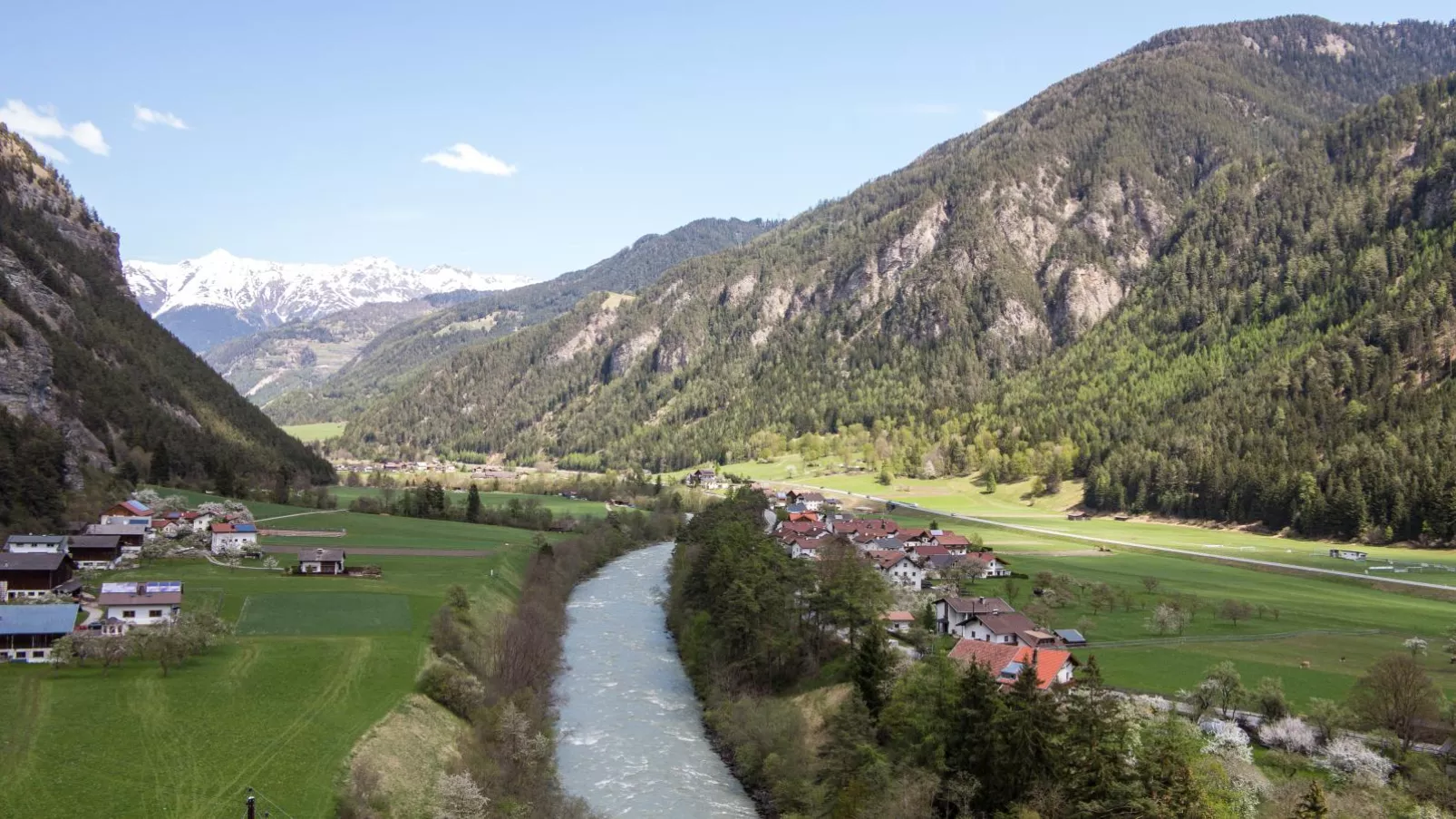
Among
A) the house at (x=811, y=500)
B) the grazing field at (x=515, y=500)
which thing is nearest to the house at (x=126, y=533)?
the grazing field at (x=515, y=500)

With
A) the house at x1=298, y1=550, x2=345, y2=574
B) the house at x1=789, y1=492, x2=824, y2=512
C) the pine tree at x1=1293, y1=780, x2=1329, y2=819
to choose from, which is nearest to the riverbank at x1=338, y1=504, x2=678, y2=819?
the house at x1=298, y1=550, x2=345, y2=574

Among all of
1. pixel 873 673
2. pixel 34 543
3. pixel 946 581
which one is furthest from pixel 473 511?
pixel 873 673

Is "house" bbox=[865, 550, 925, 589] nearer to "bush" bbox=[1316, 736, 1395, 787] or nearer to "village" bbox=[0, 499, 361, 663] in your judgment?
"village" bbox=[0, 499, 361, 663]

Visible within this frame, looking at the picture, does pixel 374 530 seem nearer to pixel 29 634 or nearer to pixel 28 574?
pixel 28 574

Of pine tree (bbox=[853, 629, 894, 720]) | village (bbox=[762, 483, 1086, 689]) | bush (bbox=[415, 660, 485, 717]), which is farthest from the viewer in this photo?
bush (bbox=[415, 660, 485, 717])

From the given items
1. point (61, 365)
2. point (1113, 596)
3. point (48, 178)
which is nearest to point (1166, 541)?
point (1113, 596)
